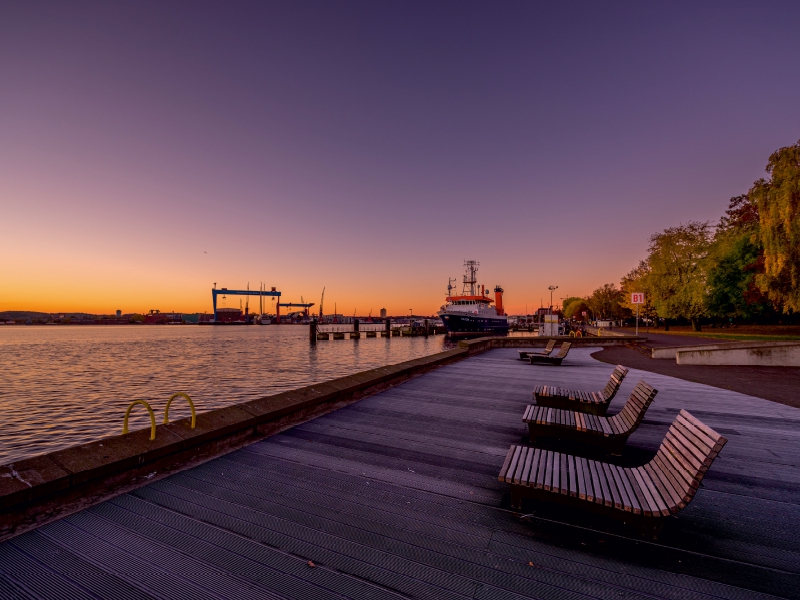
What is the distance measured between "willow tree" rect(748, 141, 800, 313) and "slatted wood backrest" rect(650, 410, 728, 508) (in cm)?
2602

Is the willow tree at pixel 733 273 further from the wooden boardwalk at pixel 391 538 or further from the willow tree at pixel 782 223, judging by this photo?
the wooden boardwalk at pixel 391 538

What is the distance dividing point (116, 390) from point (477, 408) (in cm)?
2082

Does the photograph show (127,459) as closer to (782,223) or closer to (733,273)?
(782,223)

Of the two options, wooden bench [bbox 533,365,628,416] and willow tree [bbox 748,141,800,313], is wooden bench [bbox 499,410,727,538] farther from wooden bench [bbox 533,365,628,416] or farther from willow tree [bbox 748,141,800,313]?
willow tree [bbox 748,141,800,313]

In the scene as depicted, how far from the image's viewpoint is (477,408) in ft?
21.3

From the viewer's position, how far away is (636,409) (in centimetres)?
429

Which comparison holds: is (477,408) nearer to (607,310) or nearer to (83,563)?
(83,563)

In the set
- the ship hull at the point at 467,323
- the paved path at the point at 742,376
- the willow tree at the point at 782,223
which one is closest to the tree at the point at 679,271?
the willow tree at the point at 782,223

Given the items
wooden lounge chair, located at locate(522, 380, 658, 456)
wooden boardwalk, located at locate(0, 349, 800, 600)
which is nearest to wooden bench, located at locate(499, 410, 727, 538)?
wooden boardwalk, located at locate(0, 349, 800, 600)

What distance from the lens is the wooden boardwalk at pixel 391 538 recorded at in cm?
223

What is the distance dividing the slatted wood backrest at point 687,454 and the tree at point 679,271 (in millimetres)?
42750

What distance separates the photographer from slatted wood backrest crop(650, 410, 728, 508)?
2424 millimetres

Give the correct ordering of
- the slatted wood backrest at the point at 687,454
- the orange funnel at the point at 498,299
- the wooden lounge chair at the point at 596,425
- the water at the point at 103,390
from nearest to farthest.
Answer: the slatted wood backrest at the point at 687,454 < the wooden lounge chair at the point at 596,425 < the water at the point at 103,390 < the orange funnel at the point at 498,299

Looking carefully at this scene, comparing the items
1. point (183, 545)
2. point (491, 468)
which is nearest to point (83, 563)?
point (183, 545)
